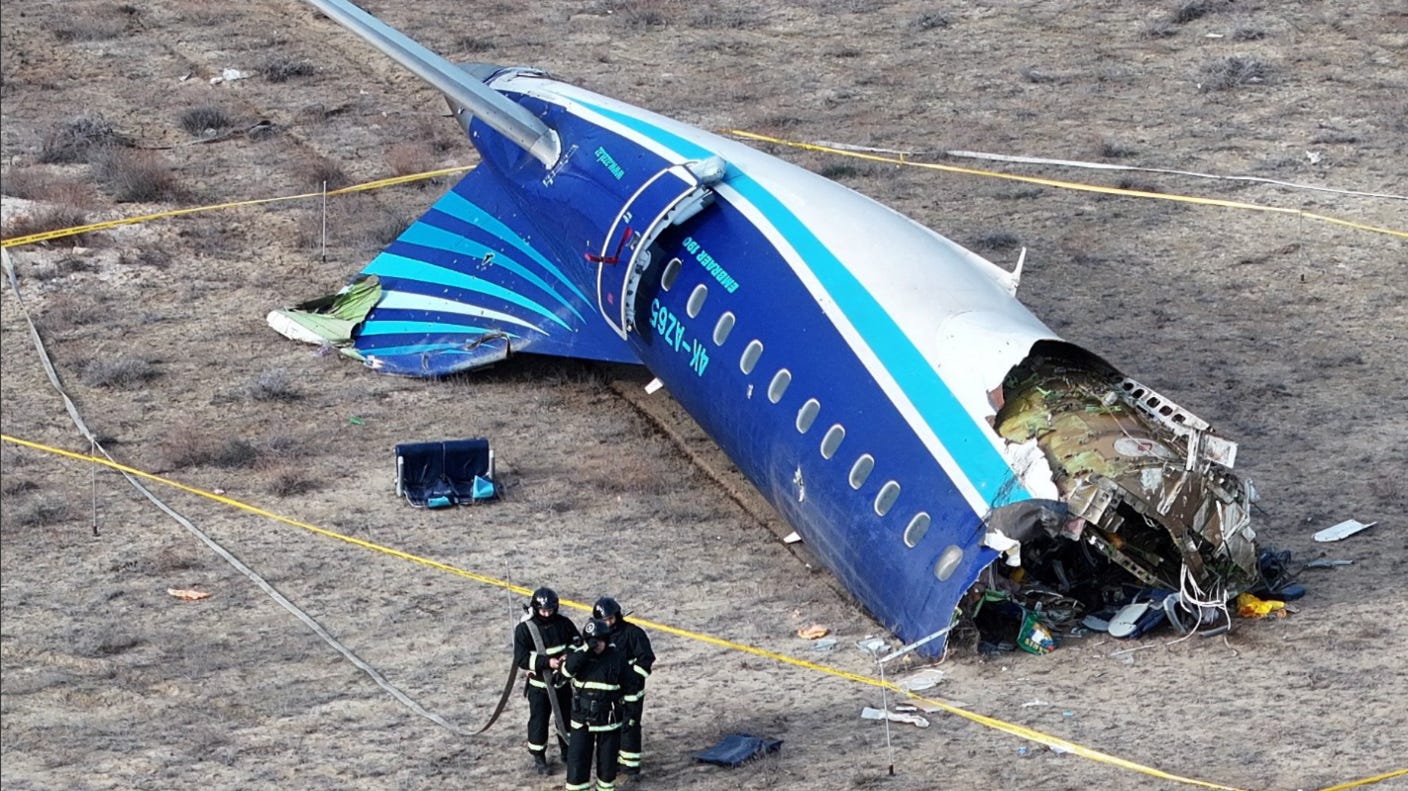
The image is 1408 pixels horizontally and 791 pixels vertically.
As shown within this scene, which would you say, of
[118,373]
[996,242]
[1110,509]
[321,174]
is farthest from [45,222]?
[1110,509]

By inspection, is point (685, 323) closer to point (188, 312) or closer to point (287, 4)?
point (188, 312)

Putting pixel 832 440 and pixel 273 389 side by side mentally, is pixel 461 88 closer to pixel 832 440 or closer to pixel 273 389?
pixel 273 389

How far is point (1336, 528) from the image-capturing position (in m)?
24.6

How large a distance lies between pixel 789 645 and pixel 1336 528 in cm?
699

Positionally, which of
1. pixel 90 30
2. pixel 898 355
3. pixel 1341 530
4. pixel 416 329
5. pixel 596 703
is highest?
pixel 90 30

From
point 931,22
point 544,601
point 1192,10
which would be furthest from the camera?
point 931,22

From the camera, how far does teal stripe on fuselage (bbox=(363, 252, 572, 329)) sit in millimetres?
29531

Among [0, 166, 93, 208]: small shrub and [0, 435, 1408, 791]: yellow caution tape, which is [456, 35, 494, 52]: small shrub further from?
[0, 435, 1408, 791]: yellow caution tape

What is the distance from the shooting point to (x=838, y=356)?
908 inches

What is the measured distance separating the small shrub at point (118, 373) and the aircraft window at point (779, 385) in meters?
10.2

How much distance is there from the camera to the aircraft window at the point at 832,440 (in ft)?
74.4

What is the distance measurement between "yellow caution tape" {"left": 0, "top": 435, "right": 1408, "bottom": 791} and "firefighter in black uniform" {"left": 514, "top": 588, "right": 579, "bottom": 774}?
11.0 feet

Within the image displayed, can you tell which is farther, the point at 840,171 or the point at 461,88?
the point at 840,171

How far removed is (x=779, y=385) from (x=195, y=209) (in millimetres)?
14685
